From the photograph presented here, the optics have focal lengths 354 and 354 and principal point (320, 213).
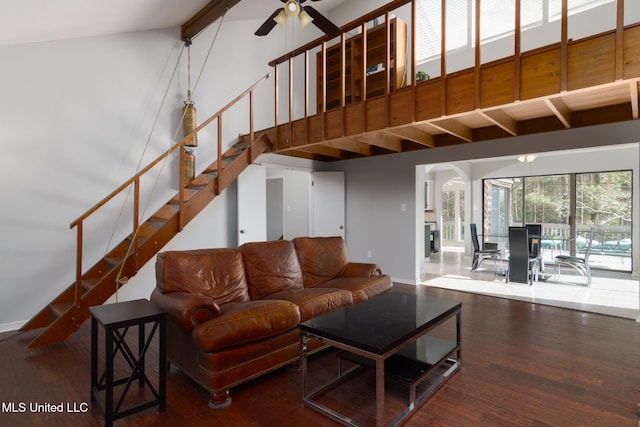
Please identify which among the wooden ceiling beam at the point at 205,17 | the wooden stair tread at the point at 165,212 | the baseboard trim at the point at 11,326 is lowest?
the baseboard trim at the point at 11,326

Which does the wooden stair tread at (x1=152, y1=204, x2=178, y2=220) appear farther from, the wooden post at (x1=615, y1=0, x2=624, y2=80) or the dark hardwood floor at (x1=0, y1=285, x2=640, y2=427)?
the wooden post at (x1=615, y1=0, x2=624, y2=80)

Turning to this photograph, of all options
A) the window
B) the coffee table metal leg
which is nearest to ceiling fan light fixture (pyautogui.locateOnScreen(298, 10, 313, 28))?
the coffee table metal leg

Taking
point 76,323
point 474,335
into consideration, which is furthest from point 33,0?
point 474,335

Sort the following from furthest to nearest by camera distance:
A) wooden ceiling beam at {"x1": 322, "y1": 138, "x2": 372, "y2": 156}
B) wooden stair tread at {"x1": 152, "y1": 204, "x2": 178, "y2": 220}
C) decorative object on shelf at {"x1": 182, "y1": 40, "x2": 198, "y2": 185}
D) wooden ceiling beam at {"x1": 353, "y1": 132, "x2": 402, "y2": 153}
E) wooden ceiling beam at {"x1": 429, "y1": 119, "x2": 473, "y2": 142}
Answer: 1. decorative object on shelf at {"x1": 182, "y1": 40, "x2": 198, "y2": 185}
2. wooden ceiling beam at {"x1": 322, "y1": 138, "x2": 372, "y2": 156}
3. wooden stair tread at {"x1": 152, "y1": 204, "x2": 178, "y2": 220}
4. wooden ceiling beam at {"x1": 353, "y1": 132, "x2": 402, "y2": 153}
5. wooden ceiling beam at {"x1": 429, "y1": 119, "x2": 473, "y2": 142}

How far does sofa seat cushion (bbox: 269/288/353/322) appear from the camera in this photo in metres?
2.71

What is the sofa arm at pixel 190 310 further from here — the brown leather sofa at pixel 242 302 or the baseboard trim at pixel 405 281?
the baseboard trim at pixel 405 281

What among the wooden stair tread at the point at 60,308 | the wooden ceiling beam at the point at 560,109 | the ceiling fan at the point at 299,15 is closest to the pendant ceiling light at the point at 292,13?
the ceiling fan at the point at 299,15

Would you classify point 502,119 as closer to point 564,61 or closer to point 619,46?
point 564,61

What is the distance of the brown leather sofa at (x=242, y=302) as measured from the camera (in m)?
2.17

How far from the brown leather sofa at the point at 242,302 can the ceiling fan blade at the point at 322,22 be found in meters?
2.23

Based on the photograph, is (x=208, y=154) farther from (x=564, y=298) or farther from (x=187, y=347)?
(x=564, y=298)

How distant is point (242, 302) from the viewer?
287 centimetres

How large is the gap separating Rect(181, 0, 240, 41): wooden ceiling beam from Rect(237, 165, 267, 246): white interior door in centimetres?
195

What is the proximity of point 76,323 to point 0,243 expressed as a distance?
4.32 feet
